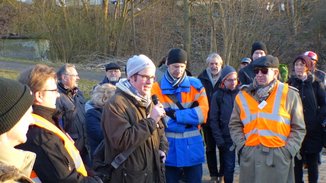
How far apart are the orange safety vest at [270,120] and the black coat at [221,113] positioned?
57.6 inches

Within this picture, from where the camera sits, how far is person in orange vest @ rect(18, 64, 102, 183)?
120 inches

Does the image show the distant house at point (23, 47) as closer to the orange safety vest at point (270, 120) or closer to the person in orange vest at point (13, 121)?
the orange safety vest at point (270, 120)

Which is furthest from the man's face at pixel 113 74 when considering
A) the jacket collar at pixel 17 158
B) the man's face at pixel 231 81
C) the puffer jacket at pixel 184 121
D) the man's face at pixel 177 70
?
the jacket collar at pixel 17 158

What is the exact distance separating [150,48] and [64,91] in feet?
54.8

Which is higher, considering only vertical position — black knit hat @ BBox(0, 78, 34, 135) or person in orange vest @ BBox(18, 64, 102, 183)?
black knit hat @ BBox(0, 78, 34, 135)

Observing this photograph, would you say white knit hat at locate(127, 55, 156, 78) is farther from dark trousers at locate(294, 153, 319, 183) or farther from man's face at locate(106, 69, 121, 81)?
man's face at locate(106, 69, 121, 81)

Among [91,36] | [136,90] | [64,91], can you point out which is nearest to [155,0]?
[91,36]

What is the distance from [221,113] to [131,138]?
2.80m

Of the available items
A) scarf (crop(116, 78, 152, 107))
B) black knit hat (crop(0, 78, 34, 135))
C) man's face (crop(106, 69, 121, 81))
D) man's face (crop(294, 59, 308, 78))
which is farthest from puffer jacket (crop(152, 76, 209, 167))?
black knit hat (crop(0, 78, 34, 135))

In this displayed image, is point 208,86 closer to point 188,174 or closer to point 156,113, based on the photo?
point 188,174

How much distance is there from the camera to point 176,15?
859 inches

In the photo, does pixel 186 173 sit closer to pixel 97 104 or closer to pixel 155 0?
pixel 97 104

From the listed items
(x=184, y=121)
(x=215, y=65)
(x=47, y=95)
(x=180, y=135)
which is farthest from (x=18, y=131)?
(x=215, y=65)

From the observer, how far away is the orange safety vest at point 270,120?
4.90m
